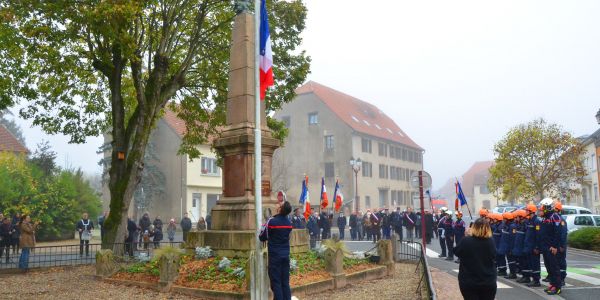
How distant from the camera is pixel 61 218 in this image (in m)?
30.2

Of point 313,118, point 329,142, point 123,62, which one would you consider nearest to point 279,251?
point 123,62

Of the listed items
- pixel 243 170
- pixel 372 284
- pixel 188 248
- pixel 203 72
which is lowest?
pixel 372 284

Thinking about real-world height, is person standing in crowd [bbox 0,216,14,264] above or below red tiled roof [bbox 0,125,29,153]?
below

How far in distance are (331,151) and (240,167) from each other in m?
42.4

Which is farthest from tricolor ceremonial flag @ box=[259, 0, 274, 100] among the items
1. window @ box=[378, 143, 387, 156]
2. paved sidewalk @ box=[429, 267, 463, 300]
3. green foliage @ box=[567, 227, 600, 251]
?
window @ box=[378, 143, 387, 156]

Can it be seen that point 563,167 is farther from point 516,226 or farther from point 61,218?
point 61,218

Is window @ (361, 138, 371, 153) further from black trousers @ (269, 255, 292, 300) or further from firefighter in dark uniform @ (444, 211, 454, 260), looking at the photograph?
black trousers @ (269, 255, 292, 300)

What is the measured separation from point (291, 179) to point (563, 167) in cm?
2730

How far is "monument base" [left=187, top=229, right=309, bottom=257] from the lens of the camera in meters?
11.0

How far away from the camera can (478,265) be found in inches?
246

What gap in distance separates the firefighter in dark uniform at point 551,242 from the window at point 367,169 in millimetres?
43158

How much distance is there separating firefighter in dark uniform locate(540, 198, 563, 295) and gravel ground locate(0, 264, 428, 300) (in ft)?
8.92

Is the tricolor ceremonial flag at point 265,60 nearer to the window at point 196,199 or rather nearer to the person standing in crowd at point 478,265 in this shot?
the person standing in crowd at point 478,265

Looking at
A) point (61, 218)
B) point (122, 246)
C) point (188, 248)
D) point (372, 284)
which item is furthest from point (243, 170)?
point (61, 218)
